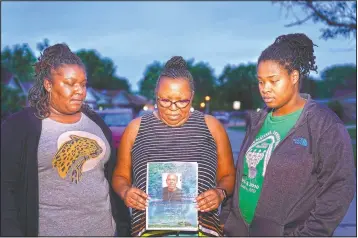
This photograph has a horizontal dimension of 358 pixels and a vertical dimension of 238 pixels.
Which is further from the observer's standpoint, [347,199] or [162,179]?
[162,179]

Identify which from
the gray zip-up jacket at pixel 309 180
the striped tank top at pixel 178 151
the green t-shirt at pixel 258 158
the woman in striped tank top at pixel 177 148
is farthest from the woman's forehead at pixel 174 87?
the gray zip-up jacket at pixel 309 180

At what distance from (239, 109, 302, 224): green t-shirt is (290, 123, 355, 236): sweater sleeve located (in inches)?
10.9

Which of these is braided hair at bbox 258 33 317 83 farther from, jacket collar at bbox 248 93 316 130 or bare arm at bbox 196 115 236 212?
bare arm at bbox 196 115 236 212

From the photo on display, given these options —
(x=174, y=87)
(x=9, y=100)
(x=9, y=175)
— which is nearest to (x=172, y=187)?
(x=174, y=87)

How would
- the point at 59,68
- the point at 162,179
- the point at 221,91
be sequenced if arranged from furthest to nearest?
the point at 221,91, the point at 59,68, the point at 162,179

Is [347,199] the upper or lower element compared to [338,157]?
lower

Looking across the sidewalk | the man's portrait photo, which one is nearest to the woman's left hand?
the man's portrait photo

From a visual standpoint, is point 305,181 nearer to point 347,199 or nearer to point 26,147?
point 347,199

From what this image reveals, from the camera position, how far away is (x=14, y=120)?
281cm

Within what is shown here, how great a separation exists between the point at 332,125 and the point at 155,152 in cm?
106

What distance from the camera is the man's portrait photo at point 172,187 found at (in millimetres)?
2691

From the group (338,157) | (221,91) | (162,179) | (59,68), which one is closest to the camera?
(338,157)

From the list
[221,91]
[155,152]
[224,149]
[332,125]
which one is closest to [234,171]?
[224,149]

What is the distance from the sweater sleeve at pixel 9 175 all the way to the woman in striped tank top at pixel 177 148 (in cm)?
64
